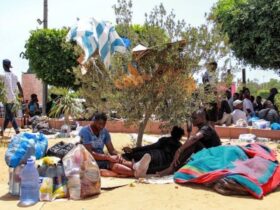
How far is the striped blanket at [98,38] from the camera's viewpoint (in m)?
8.31

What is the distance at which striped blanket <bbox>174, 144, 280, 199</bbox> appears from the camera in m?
5.26

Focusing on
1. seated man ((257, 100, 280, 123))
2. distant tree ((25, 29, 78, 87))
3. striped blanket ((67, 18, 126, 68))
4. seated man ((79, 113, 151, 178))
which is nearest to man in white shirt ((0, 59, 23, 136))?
striped blanket ((67, 18, 126, 68))

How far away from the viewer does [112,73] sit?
7852 mm

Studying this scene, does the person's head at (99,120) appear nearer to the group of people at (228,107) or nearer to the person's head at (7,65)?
the group of people at (228,107)

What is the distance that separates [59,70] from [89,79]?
9.36 m

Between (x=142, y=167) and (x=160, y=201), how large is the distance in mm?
1202

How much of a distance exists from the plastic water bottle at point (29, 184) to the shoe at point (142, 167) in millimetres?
1561

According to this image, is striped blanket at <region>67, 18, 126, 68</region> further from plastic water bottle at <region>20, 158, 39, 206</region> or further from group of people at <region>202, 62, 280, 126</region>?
plastic water bottle at <region>20, 158, 39, 206</region>

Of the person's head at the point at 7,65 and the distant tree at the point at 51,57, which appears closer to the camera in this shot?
the person's head at the point at 7,65

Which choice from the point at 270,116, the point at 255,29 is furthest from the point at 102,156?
the point at 255,29

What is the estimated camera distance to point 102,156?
633 centimetres

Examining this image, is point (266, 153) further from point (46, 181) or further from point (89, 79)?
point (89, 79)

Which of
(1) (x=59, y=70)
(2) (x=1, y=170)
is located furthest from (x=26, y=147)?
(1) (x=59, y=70)

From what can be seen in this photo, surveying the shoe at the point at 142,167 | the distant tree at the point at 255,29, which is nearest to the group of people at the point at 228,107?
the shoe at the point at 142,167
